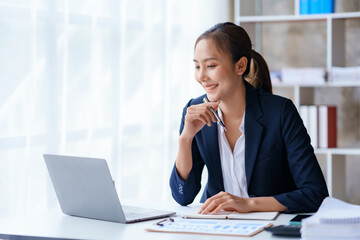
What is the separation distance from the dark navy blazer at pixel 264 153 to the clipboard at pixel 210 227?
0.39m

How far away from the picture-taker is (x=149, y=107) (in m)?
3.54

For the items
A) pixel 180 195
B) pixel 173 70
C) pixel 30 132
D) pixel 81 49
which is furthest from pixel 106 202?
pixel 173 70

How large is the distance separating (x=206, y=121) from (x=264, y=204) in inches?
15.6

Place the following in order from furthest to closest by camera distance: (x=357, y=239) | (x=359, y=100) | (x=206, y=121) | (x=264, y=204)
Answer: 1. (x=359, y=100)
2. (x=206, y=121)
3. (x=264, y=204)
4. (x=357, y=239)

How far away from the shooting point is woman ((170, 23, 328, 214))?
2158 millimetres

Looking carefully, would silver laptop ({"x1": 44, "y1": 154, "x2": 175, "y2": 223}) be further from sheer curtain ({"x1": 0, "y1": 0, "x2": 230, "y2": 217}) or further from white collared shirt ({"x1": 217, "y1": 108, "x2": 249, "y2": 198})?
sheer curtain ({"x1": 0, "y1": 0, "x2": 230, "y2": 217})

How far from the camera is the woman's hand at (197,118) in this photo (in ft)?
7.00

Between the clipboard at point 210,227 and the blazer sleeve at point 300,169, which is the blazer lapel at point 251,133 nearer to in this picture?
the blazer sleeve at point 300,169

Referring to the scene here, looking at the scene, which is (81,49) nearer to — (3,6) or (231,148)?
(3,6)

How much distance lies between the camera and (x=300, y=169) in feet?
6.82

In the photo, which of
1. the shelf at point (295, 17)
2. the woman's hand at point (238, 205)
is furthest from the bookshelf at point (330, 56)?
the woman's hand at point (238, 205)

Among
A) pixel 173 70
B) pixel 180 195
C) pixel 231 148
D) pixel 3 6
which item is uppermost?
pixel 3 6

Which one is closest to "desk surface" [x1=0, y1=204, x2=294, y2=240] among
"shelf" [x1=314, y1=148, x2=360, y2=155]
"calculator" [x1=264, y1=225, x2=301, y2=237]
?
"calculator" [x1=264, y1=225, x2=301, y2=237]

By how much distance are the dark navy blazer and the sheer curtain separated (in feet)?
2.27
